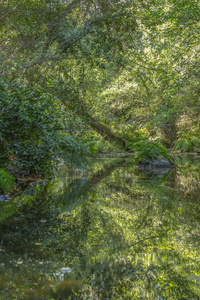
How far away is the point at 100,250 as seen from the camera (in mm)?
2082

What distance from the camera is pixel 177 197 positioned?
13.2ft

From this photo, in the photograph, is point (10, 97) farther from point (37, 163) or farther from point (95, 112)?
point (95, 112)

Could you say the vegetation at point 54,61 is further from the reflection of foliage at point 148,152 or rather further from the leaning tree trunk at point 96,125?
the reflection of foliage at point 148,152

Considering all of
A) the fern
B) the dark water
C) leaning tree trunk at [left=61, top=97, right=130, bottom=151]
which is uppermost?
leaning tree trunk at [left=61, top=97, right=130, bottom=151]

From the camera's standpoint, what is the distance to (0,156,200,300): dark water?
1520 mm

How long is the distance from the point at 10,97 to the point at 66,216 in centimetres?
265

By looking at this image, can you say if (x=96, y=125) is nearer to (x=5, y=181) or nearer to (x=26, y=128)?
(x=26, y=128)

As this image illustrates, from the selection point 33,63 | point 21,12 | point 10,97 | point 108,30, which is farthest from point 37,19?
point 10,97

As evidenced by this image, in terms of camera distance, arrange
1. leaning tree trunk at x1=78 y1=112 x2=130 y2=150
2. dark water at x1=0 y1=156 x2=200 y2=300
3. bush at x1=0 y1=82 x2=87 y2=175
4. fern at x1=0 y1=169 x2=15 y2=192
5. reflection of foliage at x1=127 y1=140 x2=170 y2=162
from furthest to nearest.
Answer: leaning tree trunk at x1=78 y1=112 x2=130 y2=150 → reflection of foliage at x1=127 y1=140 x2=170 y2=162 → bush at x1=0 y1=82 x2=87 y2=175 → fern at x1=0 y1=169 x2=15 y2=192 → dark water at x1=0 y1=156 x2=200 y2=300

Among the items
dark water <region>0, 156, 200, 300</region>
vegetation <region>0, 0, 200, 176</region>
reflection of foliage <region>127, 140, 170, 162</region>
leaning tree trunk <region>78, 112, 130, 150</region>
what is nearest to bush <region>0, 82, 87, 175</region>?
vegetation <region>0, 0, 200, 176</region>

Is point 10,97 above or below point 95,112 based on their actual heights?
below

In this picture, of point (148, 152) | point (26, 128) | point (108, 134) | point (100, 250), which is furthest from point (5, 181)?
point (108, 134)

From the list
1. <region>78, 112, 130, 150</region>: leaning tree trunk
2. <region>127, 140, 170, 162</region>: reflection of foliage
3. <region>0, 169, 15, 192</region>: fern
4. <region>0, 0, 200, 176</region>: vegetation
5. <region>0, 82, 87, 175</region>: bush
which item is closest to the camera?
<region>0, 169, 15, 192</region>: fern

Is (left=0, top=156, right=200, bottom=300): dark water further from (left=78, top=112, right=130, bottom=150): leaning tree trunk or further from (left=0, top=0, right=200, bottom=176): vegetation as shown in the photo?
(left=78, top=112, right=130, bottom=150): leaning tree trunk
